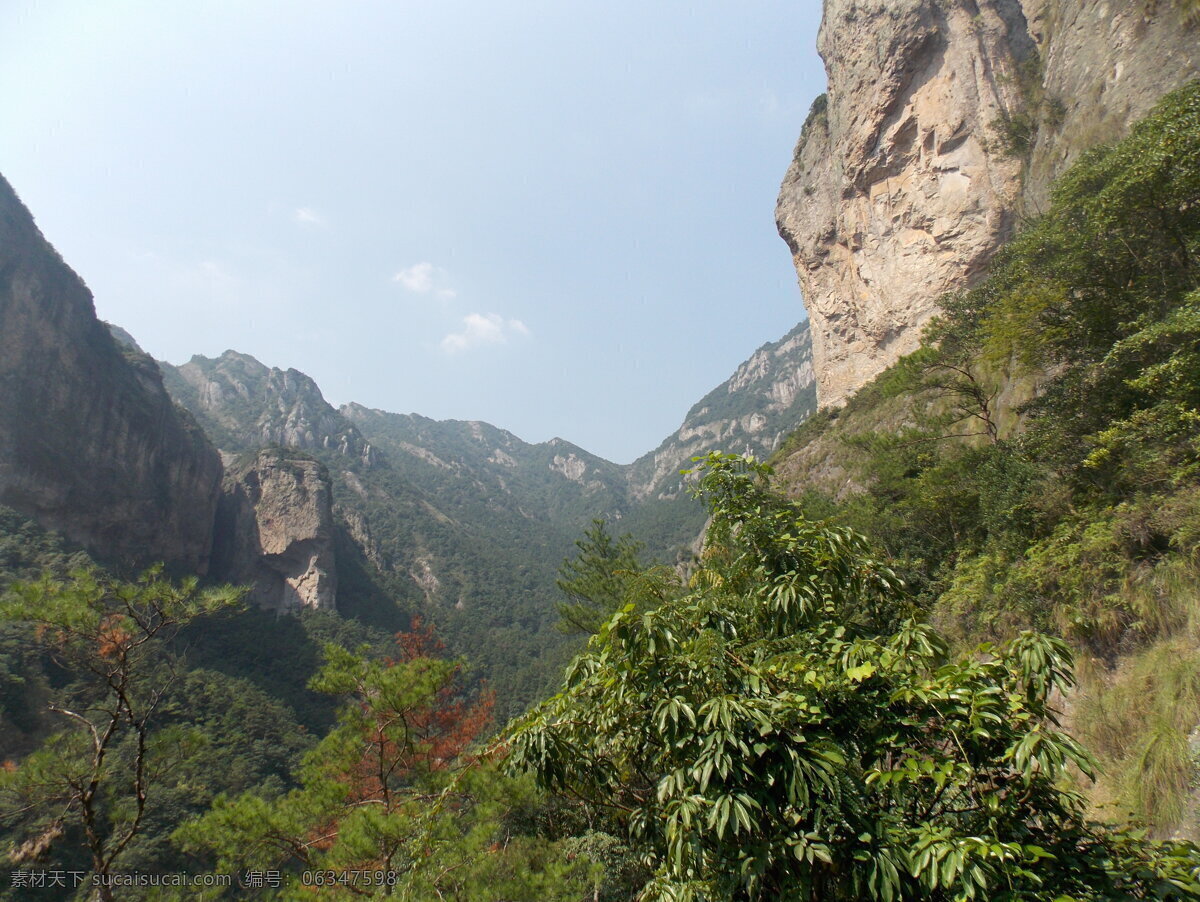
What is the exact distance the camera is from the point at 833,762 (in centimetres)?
217

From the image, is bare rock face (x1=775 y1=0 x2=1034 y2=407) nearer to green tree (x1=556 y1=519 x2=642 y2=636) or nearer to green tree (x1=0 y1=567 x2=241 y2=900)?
green tree (x1=556 y1=519 x2=642 y2=636)

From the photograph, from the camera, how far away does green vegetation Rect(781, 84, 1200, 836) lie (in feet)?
16.6

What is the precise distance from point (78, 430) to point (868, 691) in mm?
69959

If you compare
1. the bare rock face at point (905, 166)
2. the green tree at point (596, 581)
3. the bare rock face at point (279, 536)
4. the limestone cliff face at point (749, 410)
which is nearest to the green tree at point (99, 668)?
the green tree at point (596, 581)

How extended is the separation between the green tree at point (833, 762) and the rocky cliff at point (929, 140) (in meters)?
20.1

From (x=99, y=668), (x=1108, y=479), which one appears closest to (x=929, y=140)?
(x=1108, y=479)

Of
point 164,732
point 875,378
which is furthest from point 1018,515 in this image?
point 875,378

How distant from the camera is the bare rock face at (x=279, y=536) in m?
68.4

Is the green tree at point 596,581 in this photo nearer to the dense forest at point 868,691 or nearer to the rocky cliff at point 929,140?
the dense forest at point 868,691

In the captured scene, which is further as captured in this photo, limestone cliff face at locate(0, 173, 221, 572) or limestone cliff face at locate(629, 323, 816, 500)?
limestone cliff face at locate(629, 323, 816, 500)

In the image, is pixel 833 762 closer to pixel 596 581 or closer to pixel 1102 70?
pixel 596 581

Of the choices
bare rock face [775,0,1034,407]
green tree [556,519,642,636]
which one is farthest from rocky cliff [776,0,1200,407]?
green tree [556,519,642,636]

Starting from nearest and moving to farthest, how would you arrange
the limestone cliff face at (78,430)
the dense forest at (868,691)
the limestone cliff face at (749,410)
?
the dense forest at (868,691), the limestone cliff face at (78,430), the limestone cliff face at (749,410)

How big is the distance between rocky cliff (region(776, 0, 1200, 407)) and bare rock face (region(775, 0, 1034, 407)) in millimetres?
62
